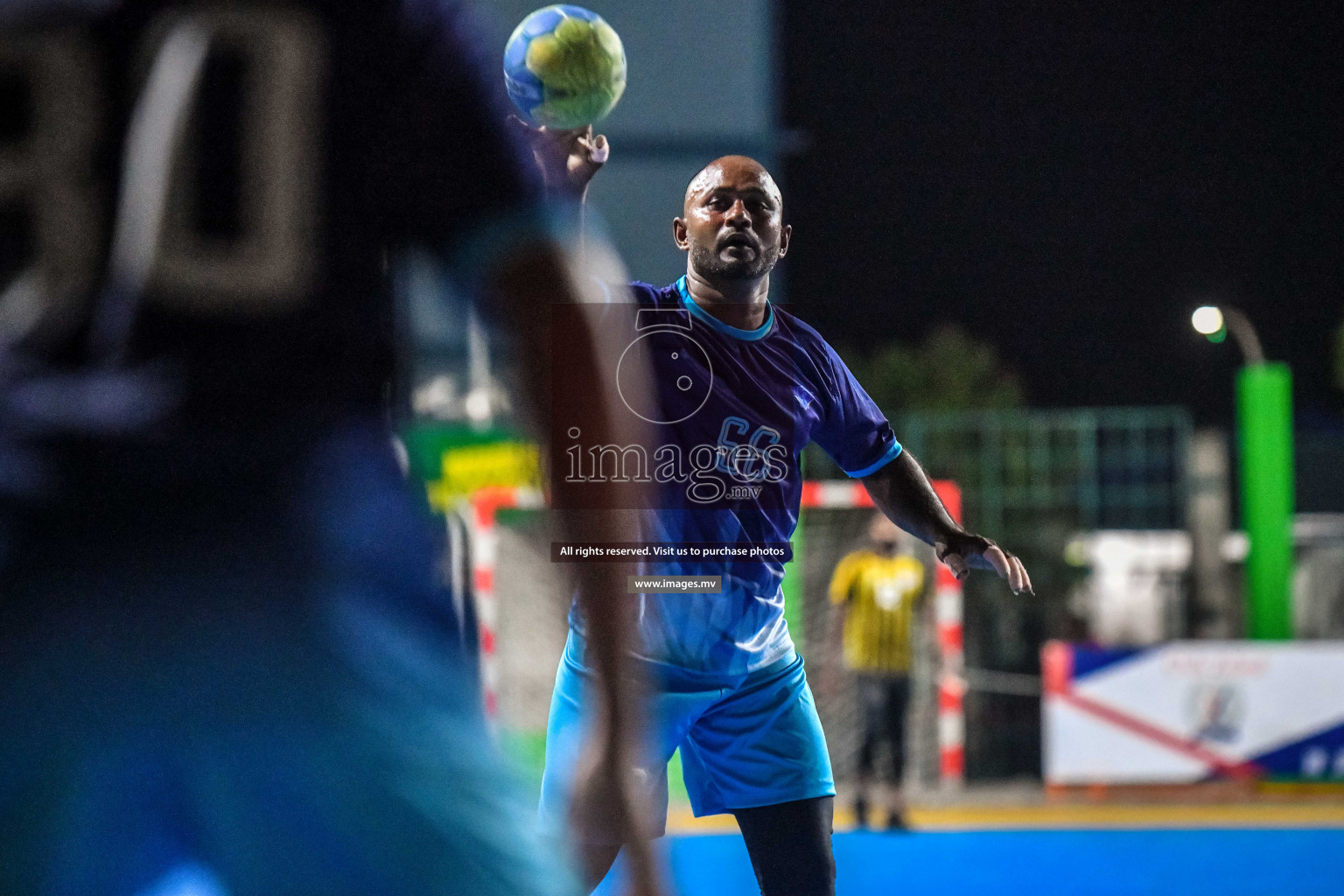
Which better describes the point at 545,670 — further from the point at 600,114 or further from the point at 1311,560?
the point at 1311,560

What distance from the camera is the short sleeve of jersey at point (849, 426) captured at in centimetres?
183

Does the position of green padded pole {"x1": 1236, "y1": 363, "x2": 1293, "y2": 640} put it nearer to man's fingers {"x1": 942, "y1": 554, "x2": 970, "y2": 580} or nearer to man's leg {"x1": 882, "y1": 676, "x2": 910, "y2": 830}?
man's leg {"x1": 882, "y1": 676, "x2": 910, "y2": 830}

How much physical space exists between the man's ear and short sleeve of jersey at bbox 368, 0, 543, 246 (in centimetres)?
108

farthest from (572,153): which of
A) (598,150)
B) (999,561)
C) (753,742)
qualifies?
(753,742)

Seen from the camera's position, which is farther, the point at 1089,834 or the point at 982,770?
the point at 982,770

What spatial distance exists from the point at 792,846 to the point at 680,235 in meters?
0.85

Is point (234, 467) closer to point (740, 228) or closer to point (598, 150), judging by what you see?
point (598, 150)

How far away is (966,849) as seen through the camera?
5.12 meters

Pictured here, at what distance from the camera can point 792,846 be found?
179cm

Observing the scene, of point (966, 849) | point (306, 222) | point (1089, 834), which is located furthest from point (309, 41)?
point (1089, 834)

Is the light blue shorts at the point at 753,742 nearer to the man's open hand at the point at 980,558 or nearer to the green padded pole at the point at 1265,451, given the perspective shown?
the man's open hand at the point at 980,558

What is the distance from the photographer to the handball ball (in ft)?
4.22

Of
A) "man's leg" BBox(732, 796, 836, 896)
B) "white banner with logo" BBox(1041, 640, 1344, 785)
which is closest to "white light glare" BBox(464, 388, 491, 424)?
"man's leg" BBox(732, 796, 836, 896)

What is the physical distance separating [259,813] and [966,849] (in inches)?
192
